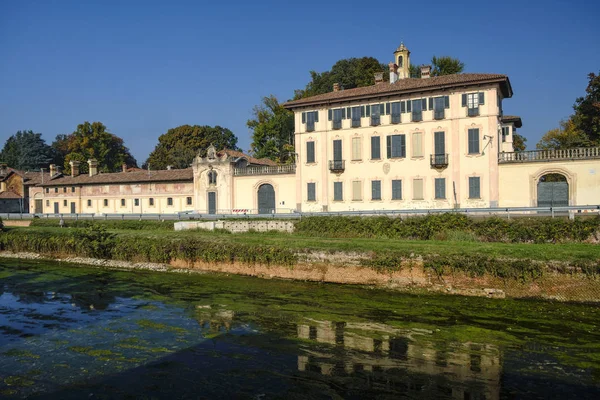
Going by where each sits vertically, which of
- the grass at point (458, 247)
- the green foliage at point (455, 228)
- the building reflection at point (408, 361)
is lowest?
the building reflection at point (408, 361)

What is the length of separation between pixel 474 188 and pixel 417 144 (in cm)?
507

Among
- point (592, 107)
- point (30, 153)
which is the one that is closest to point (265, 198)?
point (592, 107)

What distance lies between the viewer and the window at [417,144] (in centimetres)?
3447

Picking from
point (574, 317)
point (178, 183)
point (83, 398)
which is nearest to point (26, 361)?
point (83, 398)

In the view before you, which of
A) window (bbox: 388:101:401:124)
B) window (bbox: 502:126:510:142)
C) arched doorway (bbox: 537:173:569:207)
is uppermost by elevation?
window (bbox: 388:101:401:124)

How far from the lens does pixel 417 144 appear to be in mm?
34594

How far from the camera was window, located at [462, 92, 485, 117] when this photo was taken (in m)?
32.6

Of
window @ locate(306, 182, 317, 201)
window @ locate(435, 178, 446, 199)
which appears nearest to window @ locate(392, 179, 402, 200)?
window @ locate(435, 178, 446, 199)

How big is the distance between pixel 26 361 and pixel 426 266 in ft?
43.2

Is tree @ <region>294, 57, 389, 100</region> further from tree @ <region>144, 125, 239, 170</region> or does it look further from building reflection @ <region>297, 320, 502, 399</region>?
building reflection @ <region>297, 320, 502, 399</region>

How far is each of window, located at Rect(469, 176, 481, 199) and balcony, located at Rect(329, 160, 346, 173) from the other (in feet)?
30.8

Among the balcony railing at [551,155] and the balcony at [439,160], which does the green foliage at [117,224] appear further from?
the balcony railing at [551,155]

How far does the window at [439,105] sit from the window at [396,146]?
2756 mm

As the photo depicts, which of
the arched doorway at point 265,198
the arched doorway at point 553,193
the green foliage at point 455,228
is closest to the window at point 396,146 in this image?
the arched doorway at point 553,193
